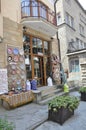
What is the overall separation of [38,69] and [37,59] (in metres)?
0.71

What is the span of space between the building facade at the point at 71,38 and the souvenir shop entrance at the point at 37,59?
268cm

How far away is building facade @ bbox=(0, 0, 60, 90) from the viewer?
30.5ft

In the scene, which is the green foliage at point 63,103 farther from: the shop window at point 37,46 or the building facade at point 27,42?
the shop window at point 37,46

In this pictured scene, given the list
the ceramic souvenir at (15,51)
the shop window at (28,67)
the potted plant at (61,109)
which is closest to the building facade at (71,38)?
the shop window at (28,67)

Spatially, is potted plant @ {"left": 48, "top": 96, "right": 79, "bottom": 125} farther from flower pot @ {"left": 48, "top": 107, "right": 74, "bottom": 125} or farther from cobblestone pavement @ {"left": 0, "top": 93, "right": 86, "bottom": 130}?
cobblestone pavement @ {"left": 0, "top": 93, "right": 86, "bottom": 130}

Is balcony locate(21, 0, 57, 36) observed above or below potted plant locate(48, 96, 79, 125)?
above

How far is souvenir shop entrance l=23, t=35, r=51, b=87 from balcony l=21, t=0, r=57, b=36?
88 centimetres

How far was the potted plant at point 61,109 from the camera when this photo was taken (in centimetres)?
595

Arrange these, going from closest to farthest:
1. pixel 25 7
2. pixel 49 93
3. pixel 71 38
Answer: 1. pixel 49 93
2. pixel 25 7
3. pixel 71 38

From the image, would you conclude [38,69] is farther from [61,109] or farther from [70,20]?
[70,20]

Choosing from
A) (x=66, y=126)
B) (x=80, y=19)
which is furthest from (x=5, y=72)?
(x=80, y=19)

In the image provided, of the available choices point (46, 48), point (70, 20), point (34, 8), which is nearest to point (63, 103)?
point (34, 8)

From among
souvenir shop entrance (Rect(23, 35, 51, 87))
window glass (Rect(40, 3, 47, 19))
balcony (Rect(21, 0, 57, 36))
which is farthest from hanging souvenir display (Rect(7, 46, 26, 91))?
window glass (Rect(40, 3, 47, 19))

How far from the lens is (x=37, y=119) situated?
247 inches
